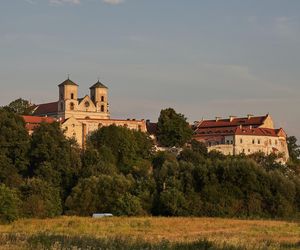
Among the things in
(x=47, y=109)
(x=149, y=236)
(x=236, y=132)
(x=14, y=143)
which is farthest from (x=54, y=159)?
(x=47, y=109)

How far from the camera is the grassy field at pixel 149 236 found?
65.9ft

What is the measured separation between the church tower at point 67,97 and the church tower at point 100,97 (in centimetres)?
531

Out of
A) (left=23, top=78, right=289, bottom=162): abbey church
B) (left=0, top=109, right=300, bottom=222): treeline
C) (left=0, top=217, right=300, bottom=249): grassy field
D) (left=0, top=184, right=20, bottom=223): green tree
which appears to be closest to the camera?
(left=0, top=217, right=300, bottom=249): grassy field

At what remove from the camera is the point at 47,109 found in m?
144

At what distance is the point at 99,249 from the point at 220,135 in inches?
4422

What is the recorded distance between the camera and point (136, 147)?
10044 centimetres

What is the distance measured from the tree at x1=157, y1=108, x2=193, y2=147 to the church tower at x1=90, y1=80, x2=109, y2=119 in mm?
28127

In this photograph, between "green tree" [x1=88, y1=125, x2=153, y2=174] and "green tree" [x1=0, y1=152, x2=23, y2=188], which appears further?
"green tree" [x1=88, y1=125, x2=153, y2=174]

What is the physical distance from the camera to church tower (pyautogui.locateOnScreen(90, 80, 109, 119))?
146 m

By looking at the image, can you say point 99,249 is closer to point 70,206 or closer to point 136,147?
point 70,206

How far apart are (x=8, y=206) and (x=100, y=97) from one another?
9852cm

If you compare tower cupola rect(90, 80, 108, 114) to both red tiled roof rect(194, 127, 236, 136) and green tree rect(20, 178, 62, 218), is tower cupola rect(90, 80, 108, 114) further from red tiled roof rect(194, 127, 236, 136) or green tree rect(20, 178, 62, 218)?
green tree rect(20, 178, 62, 218)

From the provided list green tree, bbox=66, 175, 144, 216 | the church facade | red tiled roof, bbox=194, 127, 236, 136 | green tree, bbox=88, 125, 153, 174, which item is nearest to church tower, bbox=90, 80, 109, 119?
the church facade

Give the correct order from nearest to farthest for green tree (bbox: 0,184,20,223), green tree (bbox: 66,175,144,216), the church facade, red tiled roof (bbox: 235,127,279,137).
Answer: green tree (bbox: 0,184,20,223), green tree (bbox: 66,175,144,216), red tiled roof (bbox: 235,127,279,137), the church facade
